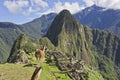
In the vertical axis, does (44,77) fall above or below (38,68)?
below

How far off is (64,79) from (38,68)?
171693 millimetres

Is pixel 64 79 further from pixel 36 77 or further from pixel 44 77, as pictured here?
pixel 36 77

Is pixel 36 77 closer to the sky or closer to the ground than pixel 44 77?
closer to the sky

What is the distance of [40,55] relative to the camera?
6277 mm

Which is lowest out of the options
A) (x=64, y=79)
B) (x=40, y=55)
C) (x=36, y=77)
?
(x=64, y=79)

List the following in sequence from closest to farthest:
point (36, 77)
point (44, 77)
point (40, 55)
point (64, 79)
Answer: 1. point (36, 77)
2. point (40, 55)
3. point (44, 77)
4. point (64, 79)

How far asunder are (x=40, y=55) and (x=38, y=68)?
0.30m

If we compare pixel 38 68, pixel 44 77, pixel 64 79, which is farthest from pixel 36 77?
pixel 64 79

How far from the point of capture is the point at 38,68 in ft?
20.0

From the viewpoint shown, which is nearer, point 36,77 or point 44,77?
point 36,77

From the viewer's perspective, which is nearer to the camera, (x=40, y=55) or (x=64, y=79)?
(x=40, y=55)

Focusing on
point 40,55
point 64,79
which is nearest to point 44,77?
point 64,79

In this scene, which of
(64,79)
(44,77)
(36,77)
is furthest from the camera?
(64,79)

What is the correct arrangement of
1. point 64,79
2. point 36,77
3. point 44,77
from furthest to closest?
point 64,79
point 44,77
point 36,77
